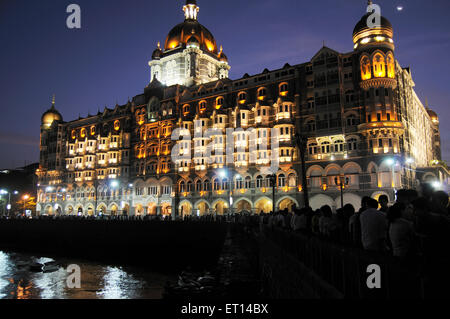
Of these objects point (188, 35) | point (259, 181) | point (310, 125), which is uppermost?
point (188, 35)

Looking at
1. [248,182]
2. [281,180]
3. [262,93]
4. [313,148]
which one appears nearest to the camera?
[313,148]

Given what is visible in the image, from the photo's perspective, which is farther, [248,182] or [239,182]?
[239,182]

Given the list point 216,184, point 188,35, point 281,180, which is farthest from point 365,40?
point 188,35

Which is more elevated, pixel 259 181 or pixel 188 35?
pixel 188 35

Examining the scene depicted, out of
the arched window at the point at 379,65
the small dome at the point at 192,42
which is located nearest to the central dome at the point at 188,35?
the small dome at the point at 192,42

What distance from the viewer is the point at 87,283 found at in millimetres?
32469

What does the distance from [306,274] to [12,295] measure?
28.5 metres

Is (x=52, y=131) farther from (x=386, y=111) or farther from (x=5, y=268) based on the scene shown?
(x=386, y=111)

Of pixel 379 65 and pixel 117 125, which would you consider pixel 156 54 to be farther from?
pixel 379 65

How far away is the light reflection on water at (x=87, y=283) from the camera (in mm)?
28141

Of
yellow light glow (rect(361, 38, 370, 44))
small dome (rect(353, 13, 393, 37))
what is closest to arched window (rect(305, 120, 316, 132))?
yellow light glow (rect(361, 38, 370, 44))

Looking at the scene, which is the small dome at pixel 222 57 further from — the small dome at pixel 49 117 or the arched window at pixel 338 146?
the small dome at pixel 49 117

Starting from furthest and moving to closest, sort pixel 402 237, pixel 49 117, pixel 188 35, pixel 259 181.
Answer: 1. pixel 49 117
2. pixel 188 35
3. pixel 259 181
4. pixel 402 237

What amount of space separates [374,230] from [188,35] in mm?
78870
